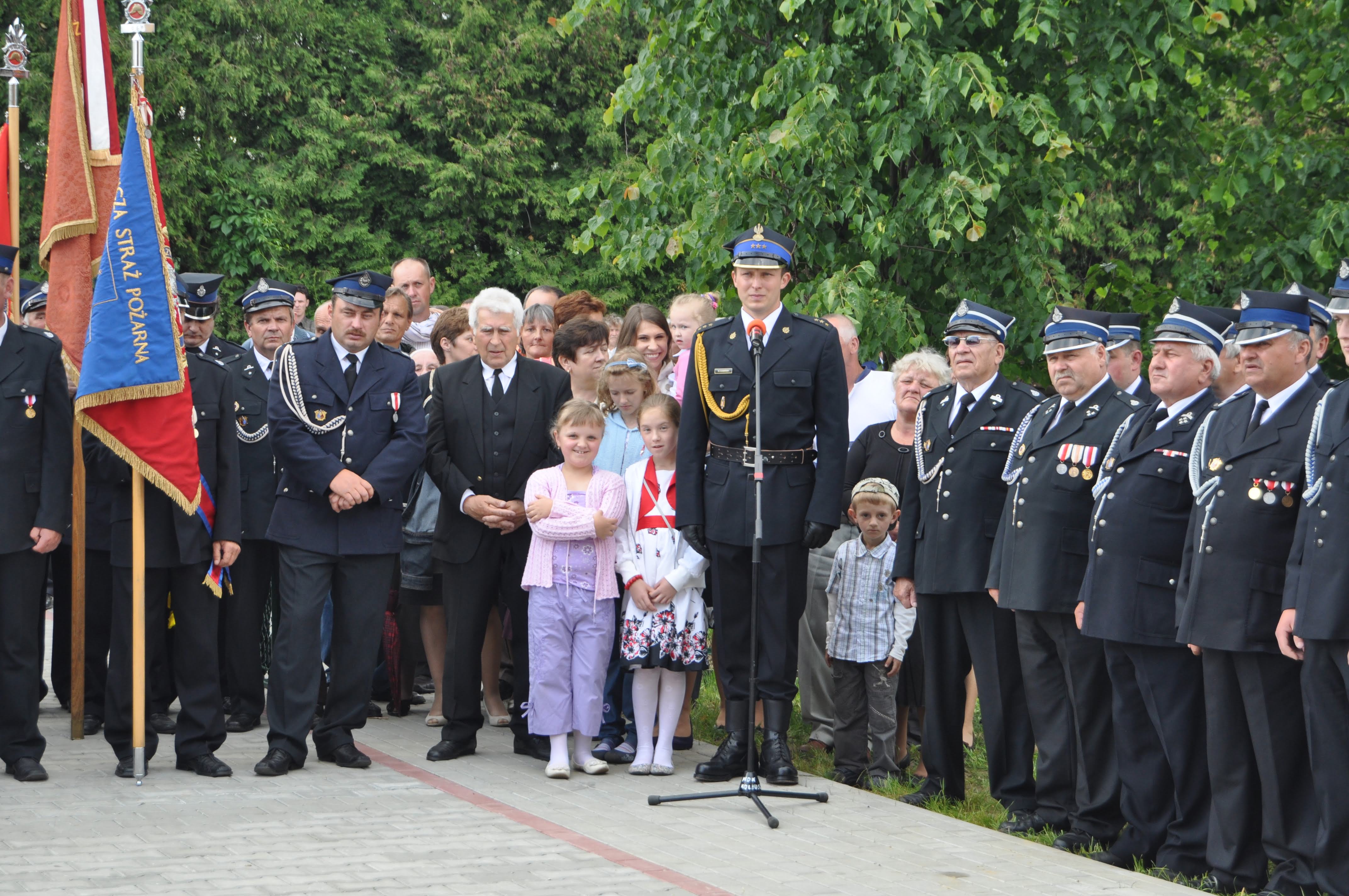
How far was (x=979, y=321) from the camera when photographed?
22.0 feet

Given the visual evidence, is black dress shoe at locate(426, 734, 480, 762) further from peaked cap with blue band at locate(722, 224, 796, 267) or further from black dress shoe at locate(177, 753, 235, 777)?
peaked cap with blue band at locate(722, 224, 796, 267)

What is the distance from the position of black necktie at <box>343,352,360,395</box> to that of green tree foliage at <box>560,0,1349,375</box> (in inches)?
142

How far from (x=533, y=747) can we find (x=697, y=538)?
4.85 ft

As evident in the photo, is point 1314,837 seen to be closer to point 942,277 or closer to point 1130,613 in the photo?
point 1130,613

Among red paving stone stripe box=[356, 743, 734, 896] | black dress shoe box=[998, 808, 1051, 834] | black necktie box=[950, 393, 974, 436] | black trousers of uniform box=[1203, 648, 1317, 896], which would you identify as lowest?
black dress shoe box=[998, 808, 1051, 834]

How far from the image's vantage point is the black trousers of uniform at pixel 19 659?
6.86 m

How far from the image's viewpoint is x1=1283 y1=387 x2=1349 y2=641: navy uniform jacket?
4941 mm

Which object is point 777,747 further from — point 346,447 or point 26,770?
point 26,770

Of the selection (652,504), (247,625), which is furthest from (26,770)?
(652,504)

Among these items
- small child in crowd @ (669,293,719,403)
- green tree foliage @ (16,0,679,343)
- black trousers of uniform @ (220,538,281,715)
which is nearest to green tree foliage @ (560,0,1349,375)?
small child in crowd @ (669,293,719,403)

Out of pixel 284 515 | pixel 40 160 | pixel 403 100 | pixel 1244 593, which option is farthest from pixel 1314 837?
pixel 403 100

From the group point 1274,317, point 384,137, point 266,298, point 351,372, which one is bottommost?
point 351,372

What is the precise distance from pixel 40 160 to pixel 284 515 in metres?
14.9

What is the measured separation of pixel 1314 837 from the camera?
520cm
